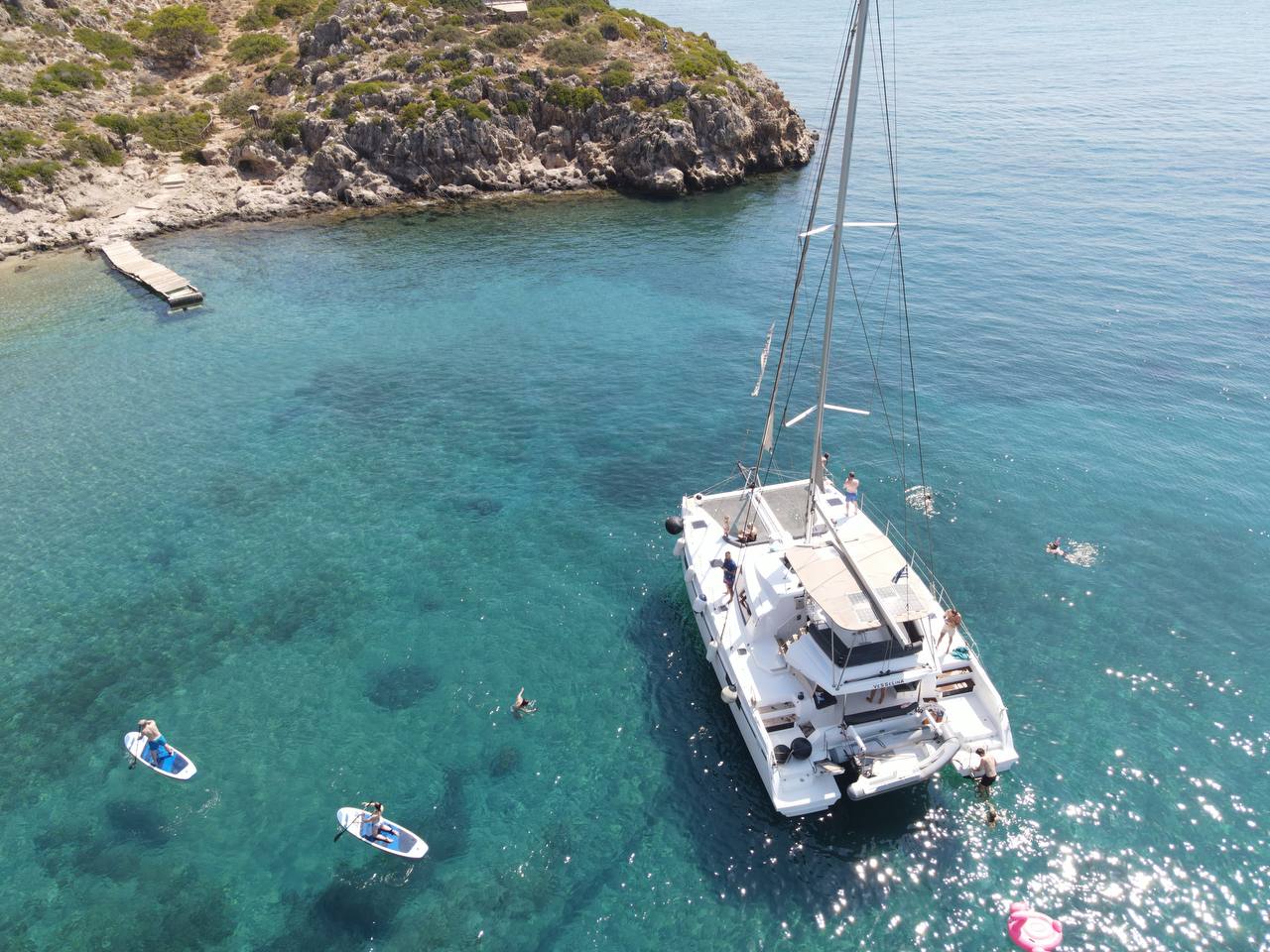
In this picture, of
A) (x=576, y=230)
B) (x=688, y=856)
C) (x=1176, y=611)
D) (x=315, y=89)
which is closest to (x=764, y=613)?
(x=688, y=856)

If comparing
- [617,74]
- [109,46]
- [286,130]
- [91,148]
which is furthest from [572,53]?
[109,46]

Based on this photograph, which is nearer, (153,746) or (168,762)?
(168,762)

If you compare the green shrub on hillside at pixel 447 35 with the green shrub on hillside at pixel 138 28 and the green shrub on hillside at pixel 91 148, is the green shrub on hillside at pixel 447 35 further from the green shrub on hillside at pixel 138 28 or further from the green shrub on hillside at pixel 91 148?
the green shrub on hillside at pixel 138 28

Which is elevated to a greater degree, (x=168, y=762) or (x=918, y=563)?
(x=918, y=563)

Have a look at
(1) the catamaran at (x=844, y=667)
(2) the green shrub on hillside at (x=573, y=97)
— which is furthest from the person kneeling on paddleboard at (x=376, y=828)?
(2) the green shrub on hillside at (x=573, y=97)

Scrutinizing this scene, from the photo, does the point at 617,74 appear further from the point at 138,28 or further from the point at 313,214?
the point at 138,28

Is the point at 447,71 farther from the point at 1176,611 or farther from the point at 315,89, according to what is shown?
the point at 1176,611
